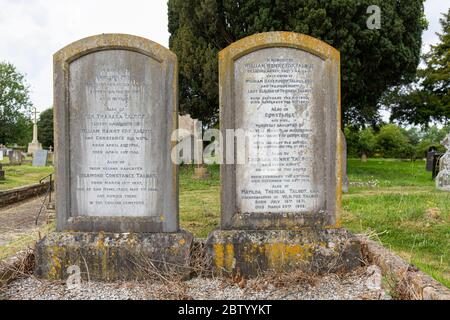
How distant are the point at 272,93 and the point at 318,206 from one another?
117 cm

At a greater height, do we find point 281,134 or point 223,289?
point 281,134

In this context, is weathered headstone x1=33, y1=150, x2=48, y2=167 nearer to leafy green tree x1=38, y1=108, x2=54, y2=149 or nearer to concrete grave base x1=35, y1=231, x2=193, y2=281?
concrete grave base x1=35, y1=231, x2=193, y2=281

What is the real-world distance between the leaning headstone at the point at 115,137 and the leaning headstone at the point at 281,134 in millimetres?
542

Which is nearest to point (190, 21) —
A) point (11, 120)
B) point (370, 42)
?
point (370, 42)

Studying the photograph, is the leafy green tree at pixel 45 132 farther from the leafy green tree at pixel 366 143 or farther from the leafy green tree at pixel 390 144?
the leafy green tree at pixel 390 144

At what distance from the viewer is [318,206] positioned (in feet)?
13.0

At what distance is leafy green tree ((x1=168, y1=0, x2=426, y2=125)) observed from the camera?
1343 cm

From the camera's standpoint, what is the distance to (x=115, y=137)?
389 cm

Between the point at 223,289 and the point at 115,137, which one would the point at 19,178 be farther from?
the point at 223,289

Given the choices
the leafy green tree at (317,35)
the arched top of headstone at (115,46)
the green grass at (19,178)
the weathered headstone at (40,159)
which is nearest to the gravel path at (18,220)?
the green grass at (19,178)

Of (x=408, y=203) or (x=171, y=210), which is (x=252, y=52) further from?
(x=408, y=203)

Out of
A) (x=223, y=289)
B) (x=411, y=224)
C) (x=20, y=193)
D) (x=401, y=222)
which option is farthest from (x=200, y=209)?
(x=20, y=193)

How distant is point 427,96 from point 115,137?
2742 centimetres

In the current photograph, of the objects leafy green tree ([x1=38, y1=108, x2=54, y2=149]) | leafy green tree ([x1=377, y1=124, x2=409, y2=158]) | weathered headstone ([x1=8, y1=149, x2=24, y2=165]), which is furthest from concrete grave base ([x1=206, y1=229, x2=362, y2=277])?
leafy green tree ([x1=38, y1=108, x2=54, y2=149])
